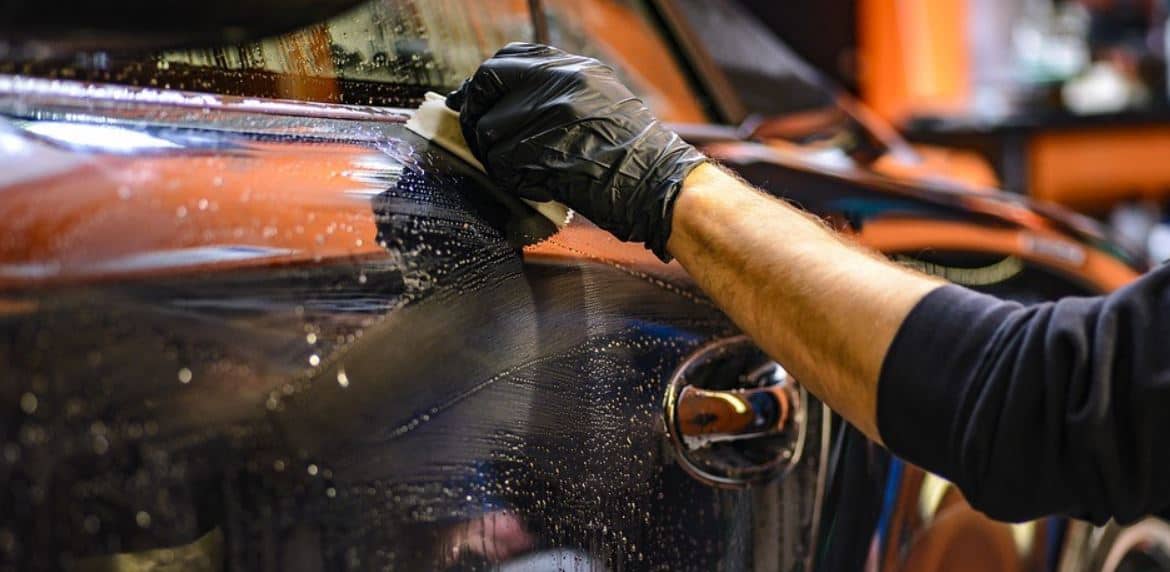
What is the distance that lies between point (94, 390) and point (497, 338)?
32 centimetres

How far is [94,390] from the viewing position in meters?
0.68

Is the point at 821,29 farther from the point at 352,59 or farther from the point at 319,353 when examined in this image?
the point at 319,353

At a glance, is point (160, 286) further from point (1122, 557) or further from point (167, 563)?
point (1122, 557)

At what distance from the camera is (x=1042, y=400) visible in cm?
101

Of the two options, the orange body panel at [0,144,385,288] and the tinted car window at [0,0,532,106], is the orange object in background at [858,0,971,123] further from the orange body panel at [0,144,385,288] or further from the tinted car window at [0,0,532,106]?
the orange body panel at [0,144,385,288]

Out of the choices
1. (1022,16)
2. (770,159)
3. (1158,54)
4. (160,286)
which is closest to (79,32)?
(160,286)

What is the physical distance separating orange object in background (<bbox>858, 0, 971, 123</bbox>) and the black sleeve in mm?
6075

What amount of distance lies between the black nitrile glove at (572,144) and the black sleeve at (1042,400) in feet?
0.84

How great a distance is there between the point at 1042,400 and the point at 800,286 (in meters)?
0.21

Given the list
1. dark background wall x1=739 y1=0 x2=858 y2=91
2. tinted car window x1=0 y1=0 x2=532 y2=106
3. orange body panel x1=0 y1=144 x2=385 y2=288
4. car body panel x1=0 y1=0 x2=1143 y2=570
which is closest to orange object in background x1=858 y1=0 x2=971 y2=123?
dark background wall x1=739 y1=0 x2=858 y2=91

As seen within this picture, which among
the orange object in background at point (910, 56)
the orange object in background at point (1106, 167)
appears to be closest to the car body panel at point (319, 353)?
the orange object in background at point (1106, 167)

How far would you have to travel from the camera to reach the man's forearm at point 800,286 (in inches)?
41.9

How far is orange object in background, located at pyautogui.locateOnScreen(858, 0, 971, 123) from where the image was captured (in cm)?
708

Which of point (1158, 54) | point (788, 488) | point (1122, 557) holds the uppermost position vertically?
point (788, 488)
